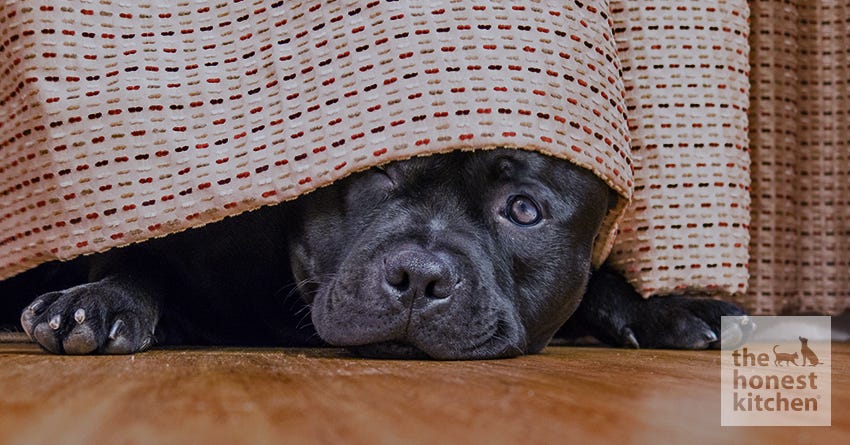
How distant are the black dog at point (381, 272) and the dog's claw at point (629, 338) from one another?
0.31 ft

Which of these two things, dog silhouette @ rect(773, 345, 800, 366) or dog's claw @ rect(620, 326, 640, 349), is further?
dog's claw @ rect(620, 326, 640, 349)

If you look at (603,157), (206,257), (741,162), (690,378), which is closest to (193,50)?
(206,257)

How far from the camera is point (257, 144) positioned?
1.81 m

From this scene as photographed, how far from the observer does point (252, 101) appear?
1864mm

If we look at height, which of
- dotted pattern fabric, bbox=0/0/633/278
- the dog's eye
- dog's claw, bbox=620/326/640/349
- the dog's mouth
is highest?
dotted pattern fabric, bbox=0/0/633/278

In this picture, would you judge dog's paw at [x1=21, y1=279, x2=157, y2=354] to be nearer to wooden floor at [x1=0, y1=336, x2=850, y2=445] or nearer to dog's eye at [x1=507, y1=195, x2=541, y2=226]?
wooden floor at [x1=0, y1=336, x2=850, y2=445]

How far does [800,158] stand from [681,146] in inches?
31.1

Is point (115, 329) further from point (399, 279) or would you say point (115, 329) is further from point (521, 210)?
point (521, 210)

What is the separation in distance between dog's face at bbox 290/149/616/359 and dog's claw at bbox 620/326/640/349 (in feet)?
1.23

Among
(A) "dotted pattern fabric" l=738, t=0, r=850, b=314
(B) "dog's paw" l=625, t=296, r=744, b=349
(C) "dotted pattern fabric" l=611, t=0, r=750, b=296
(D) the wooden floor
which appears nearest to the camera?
(D) the wooden floor

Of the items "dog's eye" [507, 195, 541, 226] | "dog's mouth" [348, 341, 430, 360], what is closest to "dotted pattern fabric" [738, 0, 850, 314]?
"dog's eye" [507, 195, 541, 226]

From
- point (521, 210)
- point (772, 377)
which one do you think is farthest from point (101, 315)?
point (772, 377)

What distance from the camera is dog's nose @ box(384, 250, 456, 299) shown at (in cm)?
171

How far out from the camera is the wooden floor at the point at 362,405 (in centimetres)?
78
